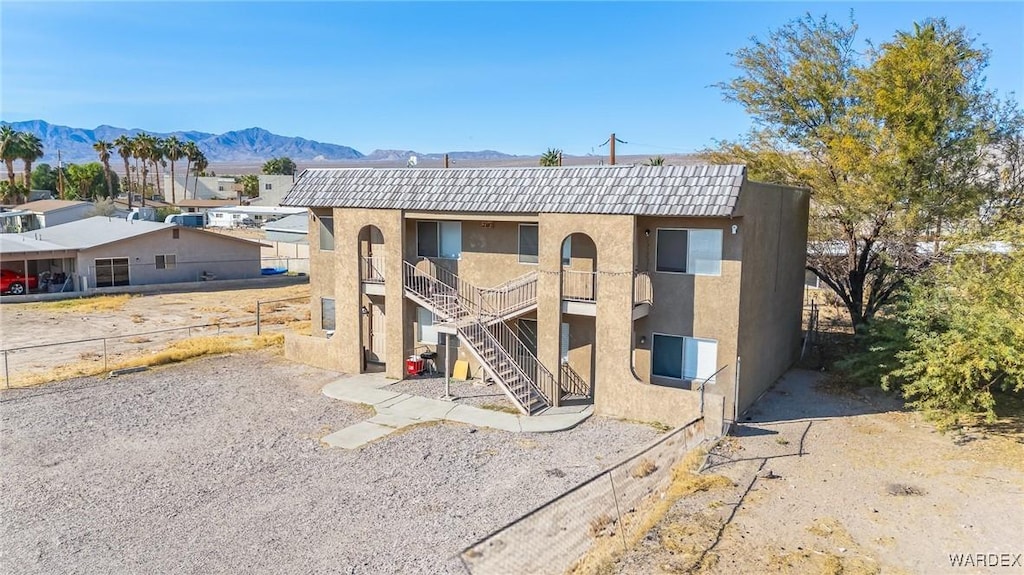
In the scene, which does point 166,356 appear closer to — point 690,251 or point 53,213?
point 690,251

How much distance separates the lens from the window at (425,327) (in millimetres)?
22109

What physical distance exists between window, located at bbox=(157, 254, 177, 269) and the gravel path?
22715 mm

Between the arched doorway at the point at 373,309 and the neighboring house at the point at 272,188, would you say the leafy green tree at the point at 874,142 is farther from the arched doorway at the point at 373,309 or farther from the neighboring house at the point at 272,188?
the neighboring house at the point at 272,188

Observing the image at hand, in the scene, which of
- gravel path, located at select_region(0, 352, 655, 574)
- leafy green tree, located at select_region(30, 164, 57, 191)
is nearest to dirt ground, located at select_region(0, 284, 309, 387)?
gravel path, located at select_region(0, 352, 655, 574)

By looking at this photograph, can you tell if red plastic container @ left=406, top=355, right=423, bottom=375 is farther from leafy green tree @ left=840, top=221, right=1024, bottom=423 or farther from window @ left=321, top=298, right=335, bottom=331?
leafy green tree @ left=840, top=221, right=1024, bottom=423

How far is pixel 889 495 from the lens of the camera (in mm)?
13016

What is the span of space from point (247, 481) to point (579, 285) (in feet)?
31.9

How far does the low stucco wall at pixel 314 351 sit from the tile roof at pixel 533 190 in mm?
4550

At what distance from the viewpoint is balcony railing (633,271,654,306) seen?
18281 millimetres

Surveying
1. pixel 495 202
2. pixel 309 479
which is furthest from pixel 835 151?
pixel 309 479

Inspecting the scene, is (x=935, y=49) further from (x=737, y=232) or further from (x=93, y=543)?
(x=93, y=543)

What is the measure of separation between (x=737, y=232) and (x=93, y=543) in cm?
1491

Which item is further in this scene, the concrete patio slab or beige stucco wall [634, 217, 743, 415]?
beige stucco wall [634, 217, 743, 415]

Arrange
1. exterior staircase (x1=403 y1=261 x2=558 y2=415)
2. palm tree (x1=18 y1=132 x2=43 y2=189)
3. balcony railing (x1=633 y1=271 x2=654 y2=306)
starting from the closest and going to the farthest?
balcony railing (x1=633 y1=271 x2=654 y2=306) → exterior staircase (x1=403 y1=261 x2=558 y2=415) → palm tree (x1=18 y1=132 x2=43 y2=189)
